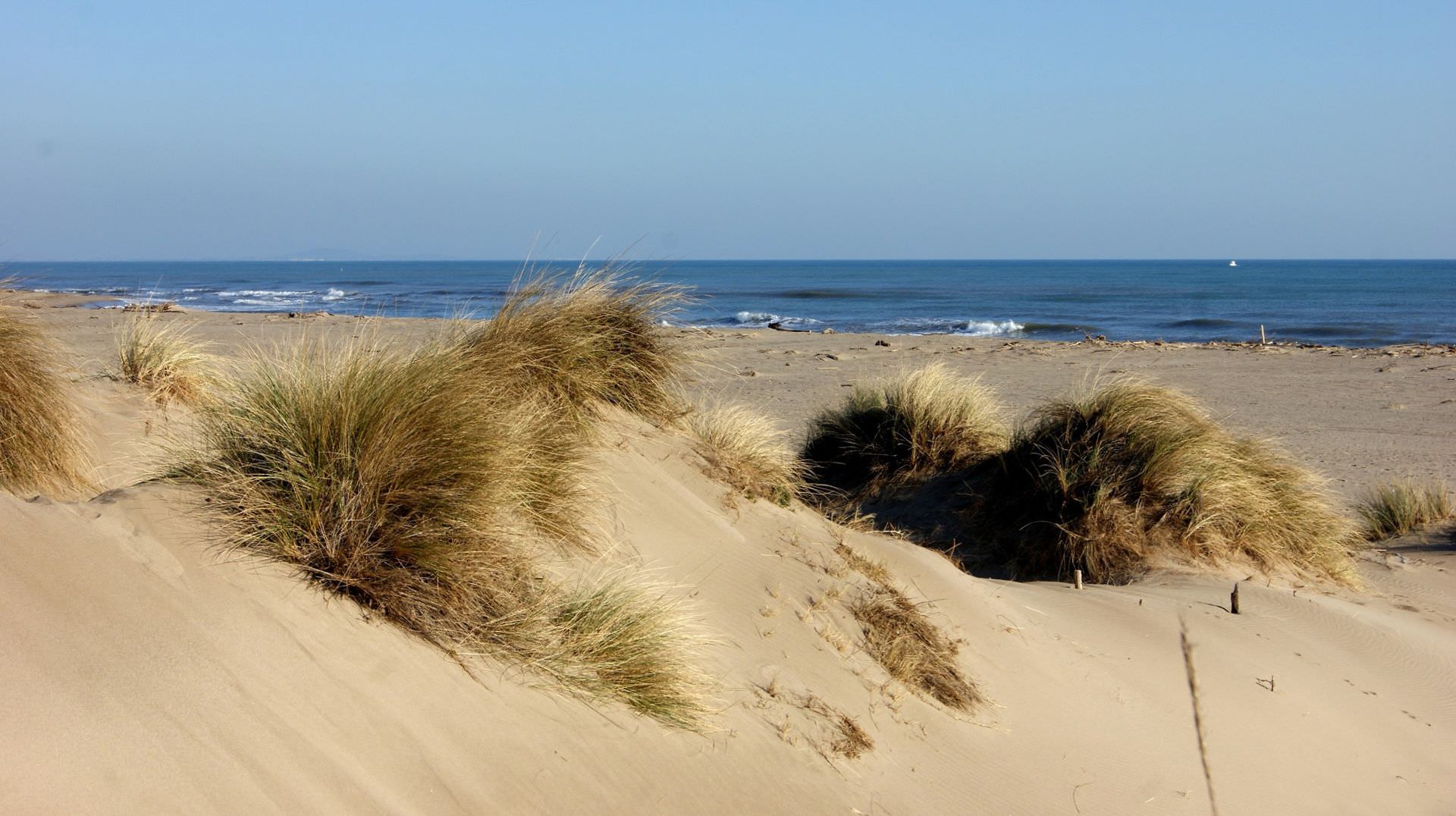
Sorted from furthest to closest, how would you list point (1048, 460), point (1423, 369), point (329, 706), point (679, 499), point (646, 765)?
point (1423, 369) → point (1048, 460) → point (679, 499) → point (646, 765) → point (329, 706)

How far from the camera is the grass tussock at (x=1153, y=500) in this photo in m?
7.71

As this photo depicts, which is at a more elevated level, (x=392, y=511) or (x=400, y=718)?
(x=392, y=511)

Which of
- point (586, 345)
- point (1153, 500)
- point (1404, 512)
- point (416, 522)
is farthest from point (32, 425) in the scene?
point (1404, 512)

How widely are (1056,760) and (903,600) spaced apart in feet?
3.66

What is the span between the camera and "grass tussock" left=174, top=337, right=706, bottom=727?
11.3 feet

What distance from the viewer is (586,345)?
6125 millimetres

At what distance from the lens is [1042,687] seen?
5.18 metres

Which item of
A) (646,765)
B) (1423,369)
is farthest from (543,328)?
(1423,369)

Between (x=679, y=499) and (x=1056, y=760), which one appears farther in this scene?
(x=679, y=499)

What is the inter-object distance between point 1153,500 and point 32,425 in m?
7.06

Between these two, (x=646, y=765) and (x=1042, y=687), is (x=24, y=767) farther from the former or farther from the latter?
(x=1042, y=687)

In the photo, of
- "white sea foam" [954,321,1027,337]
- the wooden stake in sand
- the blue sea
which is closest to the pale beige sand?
the wooden stake in sand

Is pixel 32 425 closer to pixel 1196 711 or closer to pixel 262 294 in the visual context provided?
pixel 1196 711

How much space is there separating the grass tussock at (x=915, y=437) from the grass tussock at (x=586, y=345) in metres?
3.05
